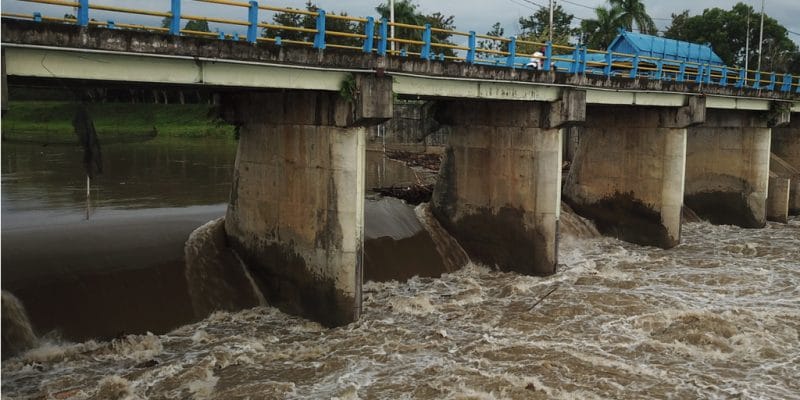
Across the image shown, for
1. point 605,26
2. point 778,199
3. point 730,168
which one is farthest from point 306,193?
point 605,26

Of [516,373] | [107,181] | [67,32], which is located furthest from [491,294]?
[107,181]

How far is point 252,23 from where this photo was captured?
1354cm

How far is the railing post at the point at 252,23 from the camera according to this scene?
A: 13562mm

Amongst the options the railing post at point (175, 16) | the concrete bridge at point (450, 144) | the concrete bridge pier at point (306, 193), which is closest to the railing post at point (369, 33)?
the concrete bridge at point (450, 144)

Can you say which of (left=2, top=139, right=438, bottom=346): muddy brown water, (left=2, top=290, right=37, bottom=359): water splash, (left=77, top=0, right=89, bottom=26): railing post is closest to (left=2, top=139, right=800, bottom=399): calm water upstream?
(left=2, top=290, right=37, bottom=359): water splash

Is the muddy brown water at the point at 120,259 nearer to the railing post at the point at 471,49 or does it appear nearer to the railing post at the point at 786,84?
the railing post at the point at 471,49

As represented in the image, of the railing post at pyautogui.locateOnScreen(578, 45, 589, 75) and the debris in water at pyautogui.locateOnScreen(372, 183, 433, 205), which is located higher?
the railing post at pyautogui.locateOnScreen(578, 45, 589, 75)

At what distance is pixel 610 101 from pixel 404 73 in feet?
30.9

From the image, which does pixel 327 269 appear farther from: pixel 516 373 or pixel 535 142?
pixel 535 142

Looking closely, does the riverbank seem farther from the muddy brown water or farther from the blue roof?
the blue roof

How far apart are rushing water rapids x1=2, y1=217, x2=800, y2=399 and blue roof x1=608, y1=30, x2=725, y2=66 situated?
16.2m

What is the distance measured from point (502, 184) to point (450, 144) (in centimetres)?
235

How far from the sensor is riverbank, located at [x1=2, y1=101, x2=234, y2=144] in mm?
56781

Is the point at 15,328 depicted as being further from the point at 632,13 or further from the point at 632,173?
the point at 632,13
